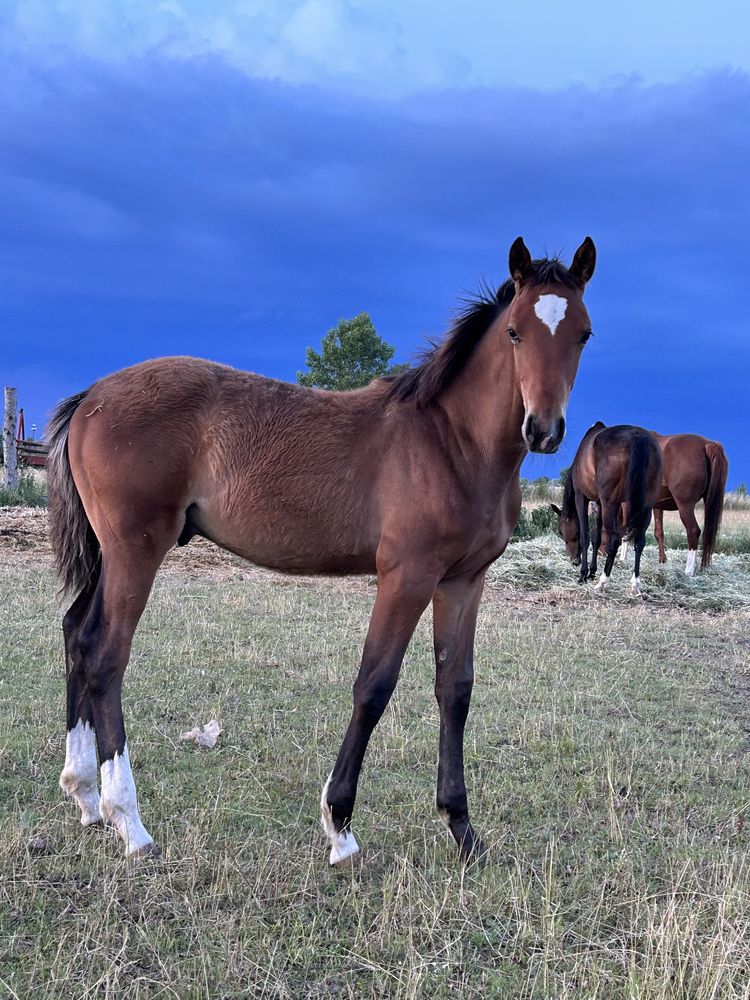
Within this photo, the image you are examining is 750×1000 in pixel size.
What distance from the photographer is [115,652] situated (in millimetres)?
3635

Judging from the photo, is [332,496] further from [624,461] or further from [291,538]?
[624,461]

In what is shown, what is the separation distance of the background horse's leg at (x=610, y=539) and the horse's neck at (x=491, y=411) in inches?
332

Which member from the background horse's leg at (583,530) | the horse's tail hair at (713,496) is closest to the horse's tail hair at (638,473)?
the background horse's leg at (583,530)

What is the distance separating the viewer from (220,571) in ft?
37.7

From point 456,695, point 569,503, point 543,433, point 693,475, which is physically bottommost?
point 456,695

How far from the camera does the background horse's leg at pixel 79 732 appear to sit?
3799 millimetres

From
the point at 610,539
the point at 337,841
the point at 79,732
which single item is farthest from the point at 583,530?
the point at 79,732

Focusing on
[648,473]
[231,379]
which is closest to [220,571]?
[648,473]

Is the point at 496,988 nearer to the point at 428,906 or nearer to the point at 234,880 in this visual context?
the point at 428,906

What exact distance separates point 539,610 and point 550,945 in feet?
24.0

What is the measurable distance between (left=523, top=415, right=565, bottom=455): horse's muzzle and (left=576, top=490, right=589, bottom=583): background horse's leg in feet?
30.6

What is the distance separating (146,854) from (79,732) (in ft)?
2.79

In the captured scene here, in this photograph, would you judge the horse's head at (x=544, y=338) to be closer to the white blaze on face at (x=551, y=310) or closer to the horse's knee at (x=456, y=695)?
the white blaze on face at (x=551, y=310)

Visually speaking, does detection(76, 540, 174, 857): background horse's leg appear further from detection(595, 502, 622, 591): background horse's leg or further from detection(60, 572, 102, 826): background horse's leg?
detection(595, 502, 622, 591): background horse's leg
